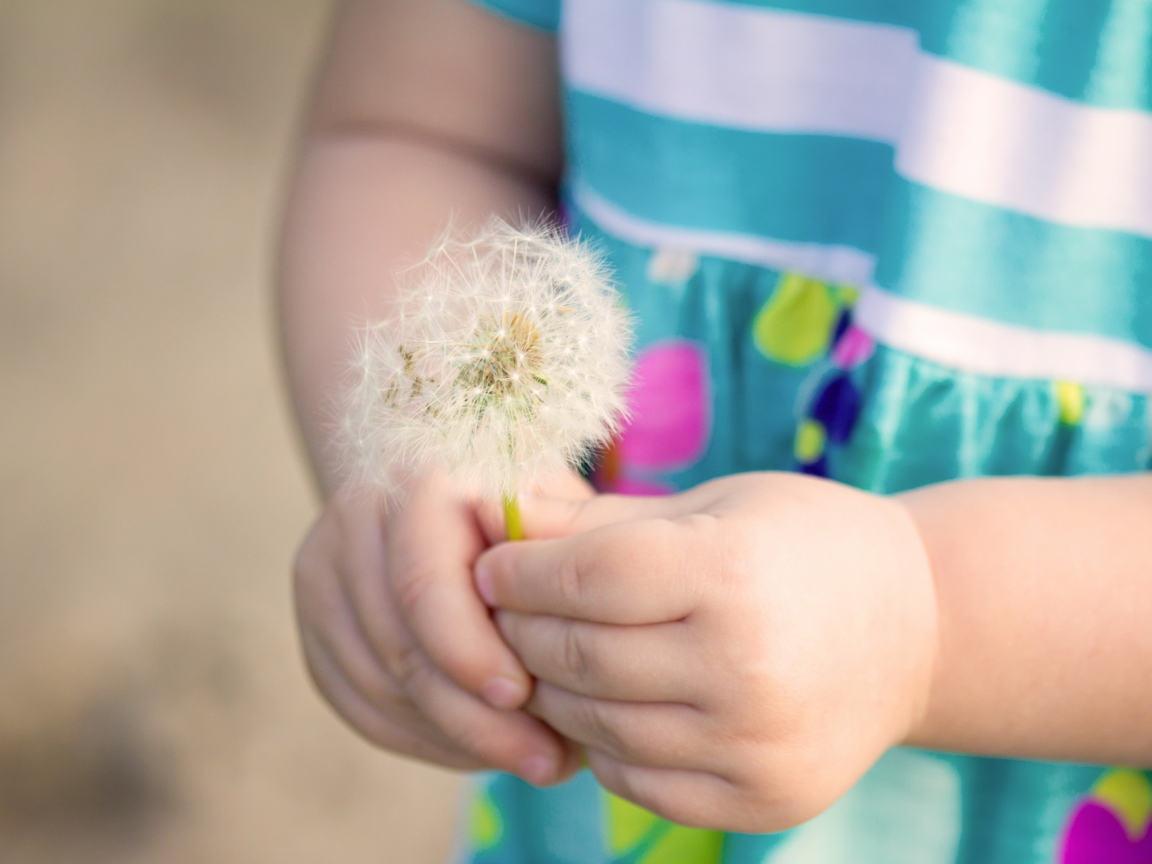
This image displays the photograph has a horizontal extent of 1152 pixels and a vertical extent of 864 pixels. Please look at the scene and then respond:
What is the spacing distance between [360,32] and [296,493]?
4.54 ft

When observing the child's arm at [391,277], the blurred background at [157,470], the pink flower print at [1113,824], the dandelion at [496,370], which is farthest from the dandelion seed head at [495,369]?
the blurred background at [157,470]

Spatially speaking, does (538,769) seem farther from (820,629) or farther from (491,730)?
(820,629)

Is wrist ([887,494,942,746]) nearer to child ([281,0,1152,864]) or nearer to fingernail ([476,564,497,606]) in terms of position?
child ([281,0,1152,864])

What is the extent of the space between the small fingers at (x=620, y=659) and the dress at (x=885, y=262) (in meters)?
0.22

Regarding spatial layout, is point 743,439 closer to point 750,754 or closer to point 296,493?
point 750,754

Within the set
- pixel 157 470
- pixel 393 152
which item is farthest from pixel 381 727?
pixel 157 470

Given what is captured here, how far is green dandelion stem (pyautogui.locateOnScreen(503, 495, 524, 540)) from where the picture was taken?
52 centimetres

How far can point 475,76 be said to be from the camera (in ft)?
2.56

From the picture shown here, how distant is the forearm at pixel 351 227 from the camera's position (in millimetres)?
744

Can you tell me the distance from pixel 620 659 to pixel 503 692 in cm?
10

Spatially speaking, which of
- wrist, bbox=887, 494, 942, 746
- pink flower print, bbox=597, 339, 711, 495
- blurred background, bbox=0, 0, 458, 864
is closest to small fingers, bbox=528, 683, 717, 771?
wrist, bbox=887, 494, 942, 746

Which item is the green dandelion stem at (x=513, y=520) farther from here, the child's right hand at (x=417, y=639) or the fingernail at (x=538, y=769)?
the fingernail at (x=538, y=769)

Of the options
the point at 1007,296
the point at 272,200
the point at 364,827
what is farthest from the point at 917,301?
the point at 272,200

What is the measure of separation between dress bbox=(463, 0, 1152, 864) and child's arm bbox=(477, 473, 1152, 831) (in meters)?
0.09
